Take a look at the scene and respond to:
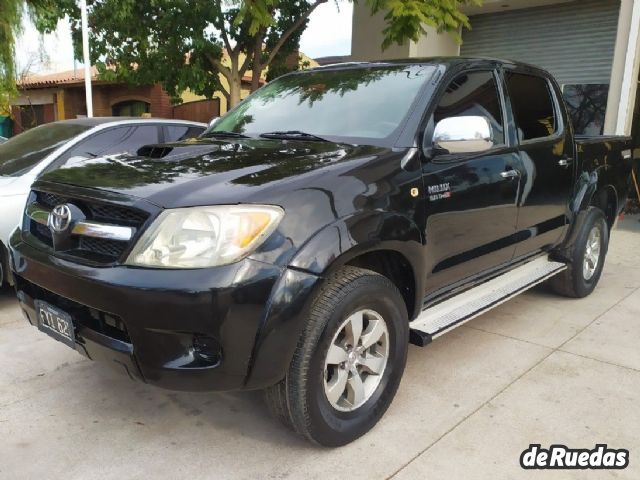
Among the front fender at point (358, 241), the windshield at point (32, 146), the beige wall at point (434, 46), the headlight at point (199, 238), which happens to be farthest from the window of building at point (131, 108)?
the headlight at point (199, 238)

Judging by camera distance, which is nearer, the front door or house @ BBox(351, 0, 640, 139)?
the front door

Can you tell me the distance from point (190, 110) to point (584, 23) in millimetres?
12407

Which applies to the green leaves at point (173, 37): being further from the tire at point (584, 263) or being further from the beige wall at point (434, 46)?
the tire at point (584, 263)

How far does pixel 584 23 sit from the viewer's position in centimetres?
922

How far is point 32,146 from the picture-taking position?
5.27 m

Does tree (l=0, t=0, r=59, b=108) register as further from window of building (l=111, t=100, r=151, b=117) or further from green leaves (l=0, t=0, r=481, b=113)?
window of building (l=111, t=100, r=151, b=117)

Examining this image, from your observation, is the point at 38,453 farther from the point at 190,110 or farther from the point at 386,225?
the point at 190,110

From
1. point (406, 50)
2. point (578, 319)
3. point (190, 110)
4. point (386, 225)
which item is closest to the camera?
point (386, 225)

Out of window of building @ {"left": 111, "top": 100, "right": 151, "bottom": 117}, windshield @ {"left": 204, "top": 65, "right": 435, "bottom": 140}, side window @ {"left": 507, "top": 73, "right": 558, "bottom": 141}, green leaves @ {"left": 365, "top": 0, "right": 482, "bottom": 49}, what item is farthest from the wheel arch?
window of building @ {"left": 111, "top": 100, "right": 151, "bottom": 117}

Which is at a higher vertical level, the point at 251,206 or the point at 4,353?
the point at 251,206

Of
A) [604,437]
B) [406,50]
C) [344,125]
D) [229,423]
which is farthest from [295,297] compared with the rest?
[406,50]

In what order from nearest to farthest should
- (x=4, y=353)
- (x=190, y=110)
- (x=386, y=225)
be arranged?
(x=386, y=225)
(x=4, y=353)
(x=190, y=110)

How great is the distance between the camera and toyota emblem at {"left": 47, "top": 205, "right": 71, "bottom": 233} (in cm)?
253

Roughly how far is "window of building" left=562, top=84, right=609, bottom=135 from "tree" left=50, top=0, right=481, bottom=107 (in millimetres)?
2255
